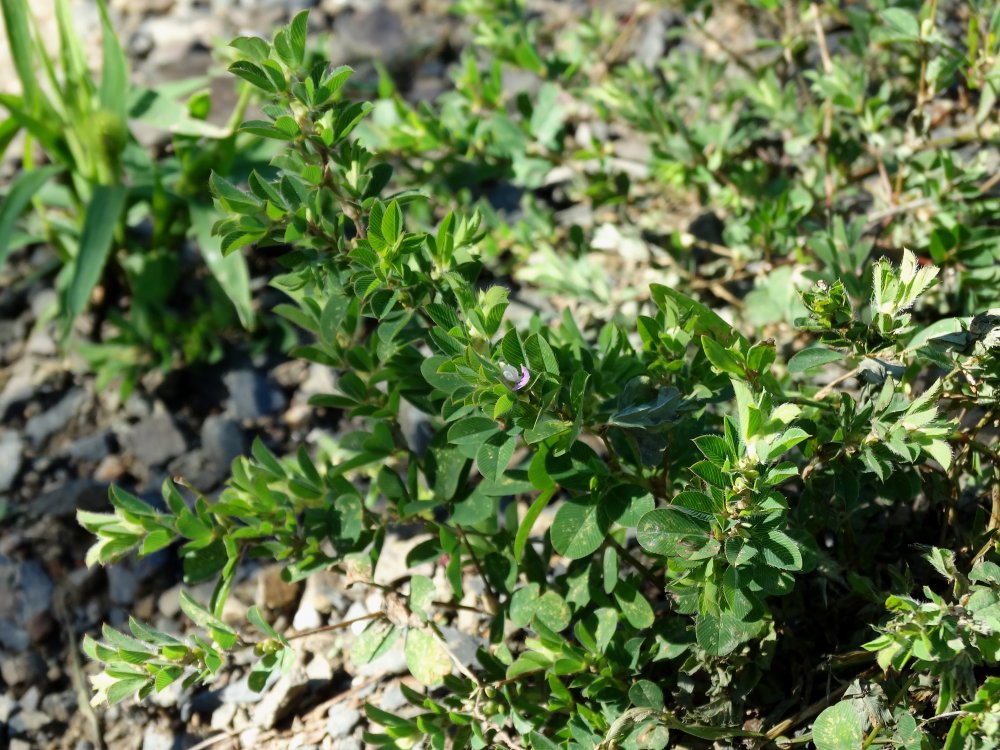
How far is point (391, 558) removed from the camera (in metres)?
2.60

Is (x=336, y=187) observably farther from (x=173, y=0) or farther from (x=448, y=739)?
(x=173, y=0)

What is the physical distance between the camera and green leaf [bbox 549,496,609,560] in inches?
69.5

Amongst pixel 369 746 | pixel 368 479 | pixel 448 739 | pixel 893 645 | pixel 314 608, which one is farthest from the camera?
pixel 368 479

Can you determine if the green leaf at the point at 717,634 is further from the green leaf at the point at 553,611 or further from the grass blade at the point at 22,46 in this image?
the grass blade at the point at 22,46

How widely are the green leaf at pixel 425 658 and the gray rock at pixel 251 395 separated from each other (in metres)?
1.28

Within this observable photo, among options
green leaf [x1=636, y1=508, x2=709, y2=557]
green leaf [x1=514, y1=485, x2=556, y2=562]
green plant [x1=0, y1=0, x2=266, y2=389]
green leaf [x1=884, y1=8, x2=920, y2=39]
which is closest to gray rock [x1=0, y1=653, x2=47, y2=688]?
green plant [x1=0, y1=0, x2=266, y2=389]

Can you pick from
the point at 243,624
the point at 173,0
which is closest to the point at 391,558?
the point at 243,624

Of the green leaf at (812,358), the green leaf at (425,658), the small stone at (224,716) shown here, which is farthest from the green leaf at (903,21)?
the small stone at (224,716)

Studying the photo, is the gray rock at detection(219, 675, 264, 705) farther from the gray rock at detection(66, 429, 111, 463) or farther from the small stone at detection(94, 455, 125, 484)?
the gray rock at detection(66, 429, 111, 463)

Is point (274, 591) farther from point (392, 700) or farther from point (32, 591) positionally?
point (32, 591)

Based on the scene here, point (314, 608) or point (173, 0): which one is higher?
point (173, 0)

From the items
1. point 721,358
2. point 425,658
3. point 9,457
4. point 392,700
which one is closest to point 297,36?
point 721,358

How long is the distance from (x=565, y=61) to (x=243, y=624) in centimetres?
175

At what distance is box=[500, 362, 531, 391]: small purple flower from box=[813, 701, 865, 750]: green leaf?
0.73 metres
